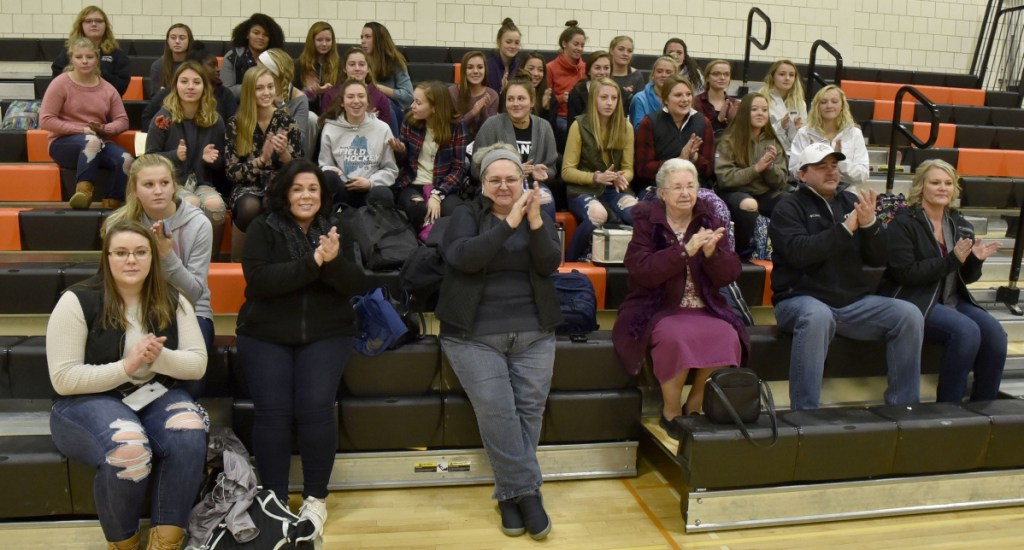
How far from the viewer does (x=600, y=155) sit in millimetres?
4480

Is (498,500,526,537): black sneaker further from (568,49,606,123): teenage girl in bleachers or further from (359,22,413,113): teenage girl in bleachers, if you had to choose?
(359,22,413,113): teenage girl in bleachers

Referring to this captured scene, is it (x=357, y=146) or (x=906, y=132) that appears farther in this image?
(x=906, y=132)

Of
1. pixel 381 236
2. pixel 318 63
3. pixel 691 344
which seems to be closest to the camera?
pixel 691 344

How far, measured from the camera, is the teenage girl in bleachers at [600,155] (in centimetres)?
435

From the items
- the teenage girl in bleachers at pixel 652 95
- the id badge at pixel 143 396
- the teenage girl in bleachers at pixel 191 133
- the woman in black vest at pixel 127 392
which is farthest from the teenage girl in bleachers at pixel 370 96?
the id badge at pixel 143 396

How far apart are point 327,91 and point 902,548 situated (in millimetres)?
3611

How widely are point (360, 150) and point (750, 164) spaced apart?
1.99 metres

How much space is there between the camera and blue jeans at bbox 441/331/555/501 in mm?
2893

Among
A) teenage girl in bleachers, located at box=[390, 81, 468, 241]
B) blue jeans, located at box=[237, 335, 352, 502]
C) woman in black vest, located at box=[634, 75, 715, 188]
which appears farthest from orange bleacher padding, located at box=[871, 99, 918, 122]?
blue jeans, located at box=[237, 335, 352, 502]

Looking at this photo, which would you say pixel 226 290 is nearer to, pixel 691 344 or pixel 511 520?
pixel 511 520

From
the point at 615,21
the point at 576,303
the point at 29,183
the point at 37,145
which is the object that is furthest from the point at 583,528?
the point at 615,21

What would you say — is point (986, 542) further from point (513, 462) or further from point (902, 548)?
point (513, 462)

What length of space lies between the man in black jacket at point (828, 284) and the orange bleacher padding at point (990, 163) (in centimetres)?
291

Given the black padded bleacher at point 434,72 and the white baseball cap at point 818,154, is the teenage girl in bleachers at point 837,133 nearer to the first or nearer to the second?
the white baseball cap at point 818,154
